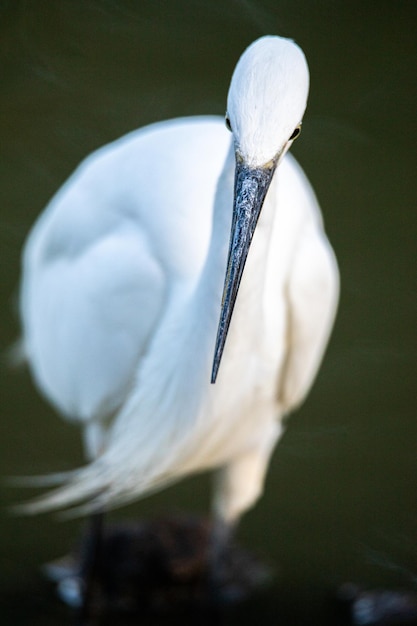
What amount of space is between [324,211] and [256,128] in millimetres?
1913

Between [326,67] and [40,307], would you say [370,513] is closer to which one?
[40,307]

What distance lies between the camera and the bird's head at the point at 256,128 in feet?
3.71

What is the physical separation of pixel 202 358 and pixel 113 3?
2.33 metres

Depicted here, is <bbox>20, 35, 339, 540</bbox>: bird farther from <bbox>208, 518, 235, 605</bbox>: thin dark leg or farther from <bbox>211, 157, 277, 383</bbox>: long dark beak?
<bbox>211, 157, 277, 383</bbox>: long dark beak

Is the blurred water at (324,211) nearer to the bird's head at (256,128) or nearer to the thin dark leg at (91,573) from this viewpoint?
the thin dark leg at (91,573)

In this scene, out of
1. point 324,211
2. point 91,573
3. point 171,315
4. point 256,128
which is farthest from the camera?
point 324,211

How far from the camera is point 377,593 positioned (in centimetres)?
201

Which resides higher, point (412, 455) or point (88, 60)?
point (88, 60)

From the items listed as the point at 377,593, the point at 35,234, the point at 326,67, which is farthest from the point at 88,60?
the point at 377,593

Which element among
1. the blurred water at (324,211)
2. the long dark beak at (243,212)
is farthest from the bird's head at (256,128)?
the blurred water at (324,211)

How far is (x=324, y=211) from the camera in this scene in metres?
3.01

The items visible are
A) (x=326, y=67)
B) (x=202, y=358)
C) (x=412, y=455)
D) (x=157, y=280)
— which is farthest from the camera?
(x=326, y=67)

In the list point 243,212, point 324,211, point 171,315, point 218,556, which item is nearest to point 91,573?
point 218,556

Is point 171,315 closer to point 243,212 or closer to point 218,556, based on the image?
point 243,212
